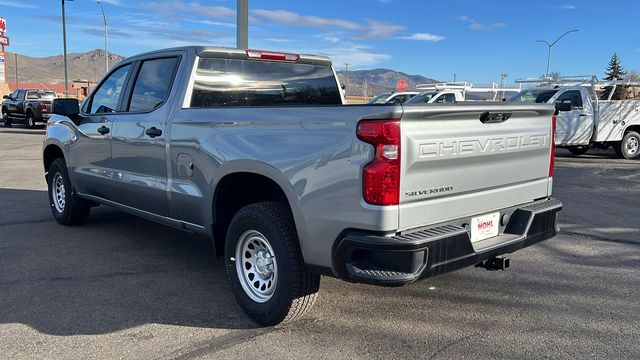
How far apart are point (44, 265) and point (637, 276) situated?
17.9ft

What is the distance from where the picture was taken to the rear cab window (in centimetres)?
466

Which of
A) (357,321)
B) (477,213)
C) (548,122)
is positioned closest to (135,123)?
(357,321)

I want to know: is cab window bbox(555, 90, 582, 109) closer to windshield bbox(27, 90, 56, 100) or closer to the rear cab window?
the rear cab window

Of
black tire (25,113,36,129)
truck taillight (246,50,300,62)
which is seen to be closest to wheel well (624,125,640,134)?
truck taillight (246,50,300,62)

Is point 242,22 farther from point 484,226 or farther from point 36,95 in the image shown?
point 36,95

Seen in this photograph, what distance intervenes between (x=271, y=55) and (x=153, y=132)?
1.30 m

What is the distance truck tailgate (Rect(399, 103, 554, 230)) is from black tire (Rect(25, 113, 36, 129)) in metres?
25.3

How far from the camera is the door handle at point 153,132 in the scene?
459 cm

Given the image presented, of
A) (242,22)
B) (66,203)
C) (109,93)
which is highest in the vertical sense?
(242,22)

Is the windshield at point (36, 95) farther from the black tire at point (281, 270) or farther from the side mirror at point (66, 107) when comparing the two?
the black tire at point (281, 270)

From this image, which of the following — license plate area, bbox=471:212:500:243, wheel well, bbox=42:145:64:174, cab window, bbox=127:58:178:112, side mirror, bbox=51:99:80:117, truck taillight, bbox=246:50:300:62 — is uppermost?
truck taillight, bbox=246:50:300:62

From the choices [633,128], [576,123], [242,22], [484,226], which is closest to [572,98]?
[576,123]

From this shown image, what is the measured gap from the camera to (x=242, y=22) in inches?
414

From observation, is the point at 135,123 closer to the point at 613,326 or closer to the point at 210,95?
the point at 210,95
